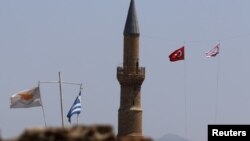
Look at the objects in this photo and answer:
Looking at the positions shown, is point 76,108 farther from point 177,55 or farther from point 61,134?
point 61,134

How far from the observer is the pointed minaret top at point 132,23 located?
6942 centimetres

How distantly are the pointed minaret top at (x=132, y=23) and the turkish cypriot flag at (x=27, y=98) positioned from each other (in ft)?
87.7

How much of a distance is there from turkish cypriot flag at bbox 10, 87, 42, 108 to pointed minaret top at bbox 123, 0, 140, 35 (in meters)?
26.7

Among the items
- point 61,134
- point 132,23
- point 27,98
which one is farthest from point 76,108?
point 61,134

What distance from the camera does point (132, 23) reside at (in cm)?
7056

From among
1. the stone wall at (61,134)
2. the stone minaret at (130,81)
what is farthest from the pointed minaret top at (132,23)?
the stone wall at (61,134)

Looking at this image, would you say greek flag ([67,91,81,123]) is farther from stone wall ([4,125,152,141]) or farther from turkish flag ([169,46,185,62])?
stone wall ([4,125,152,141])

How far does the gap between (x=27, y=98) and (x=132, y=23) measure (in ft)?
94.2

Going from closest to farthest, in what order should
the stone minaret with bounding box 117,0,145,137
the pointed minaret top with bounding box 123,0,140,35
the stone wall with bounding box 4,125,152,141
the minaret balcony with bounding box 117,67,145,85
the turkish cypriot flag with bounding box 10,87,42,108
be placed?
the stone wall with bounding box 4,125,152,141, the turkish cypriot flag with bounding box 10,87,42,108, the stone minaret with bounding box 117,0,145,137, the minaret balcony with bounding box 117,67,145,85, the pointed minaret top with bounding box 123,0,140,35

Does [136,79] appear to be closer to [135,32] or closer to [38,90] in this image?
[135,32]

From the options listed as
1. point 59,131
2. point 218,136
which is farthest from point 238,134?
point 59,131

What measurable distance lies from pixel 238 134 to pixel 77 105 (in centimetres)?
2311

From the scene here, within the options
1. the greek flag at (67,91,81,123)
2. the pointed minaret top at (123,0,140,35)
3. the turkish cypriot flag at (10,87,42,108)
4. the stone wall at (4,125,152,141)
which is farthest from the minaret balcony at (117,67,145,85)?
the stone wall at (4,125,152,141)

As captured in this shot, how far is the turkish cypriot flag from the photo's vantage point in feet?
140
